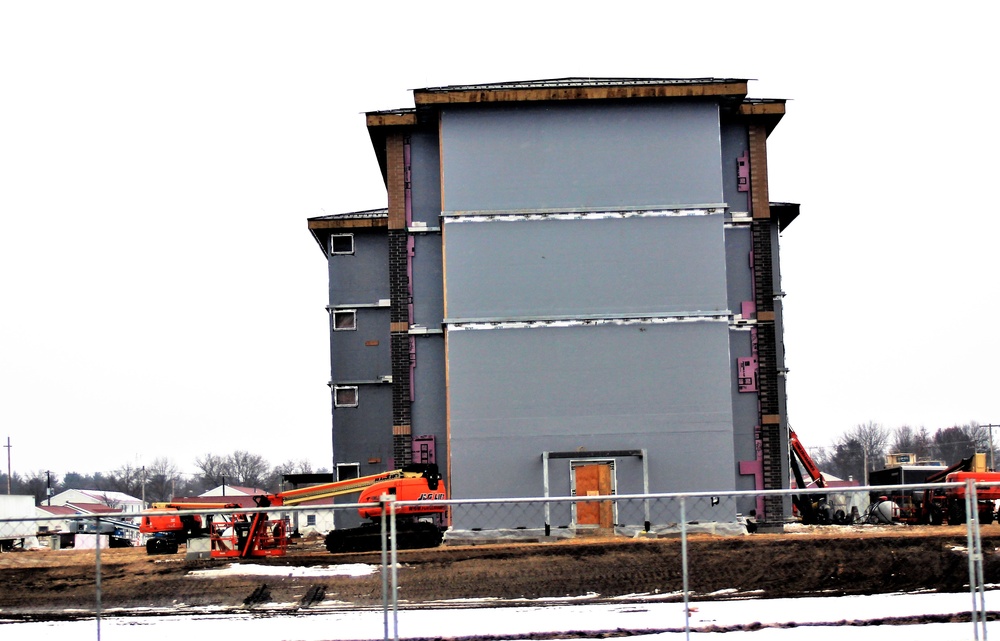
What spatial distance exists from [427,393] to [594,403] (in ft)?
21.9

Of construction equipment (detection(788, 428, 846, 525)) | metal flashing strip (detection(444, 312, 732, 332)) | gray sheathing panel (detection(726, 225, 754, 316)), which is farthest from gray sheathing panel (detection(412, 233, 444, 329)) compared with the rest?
construction equipment (detection(788, 428, 846, 525))

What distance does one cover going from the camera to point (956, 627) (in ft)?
48.0

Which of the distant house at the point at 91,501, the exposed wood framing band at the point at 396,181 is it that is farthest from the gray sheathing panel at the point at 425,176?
the distant house at the point at 91,501

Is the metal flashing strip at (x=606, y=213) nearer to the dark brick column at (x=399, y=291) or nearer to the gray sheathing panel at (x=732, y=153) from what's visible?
the gray sheathing panel at (x=732, y=153)

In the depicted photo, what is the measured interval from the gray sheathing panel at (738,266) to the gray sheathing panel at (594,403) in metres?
3.39

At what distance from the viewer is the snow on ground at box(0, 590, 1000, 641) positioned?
14758 mm

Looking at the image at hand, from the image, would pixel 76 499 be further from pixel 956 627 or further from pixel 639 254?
pixel 956 627

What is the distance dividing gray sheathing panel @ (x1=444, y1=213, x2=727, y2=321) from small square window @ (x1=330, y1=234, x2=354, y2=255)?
11.5 m

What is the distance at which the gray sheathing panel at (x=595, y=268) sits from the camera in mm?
35531

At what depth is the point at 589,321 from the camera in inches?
1391

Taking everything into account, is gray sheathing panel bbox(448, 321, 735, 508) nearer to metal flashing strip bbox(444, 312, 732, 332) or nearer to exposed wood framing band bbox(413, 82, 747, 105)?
metal flashing strip bbox(444, 312, 732, 332)

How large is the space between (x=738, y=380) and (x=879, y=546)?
39.3 ft

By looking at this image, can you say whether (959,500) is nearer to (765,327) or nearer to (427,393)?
(765,327)

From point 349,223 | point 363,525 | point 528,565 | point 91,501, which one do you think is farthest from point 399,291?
point 91,501
